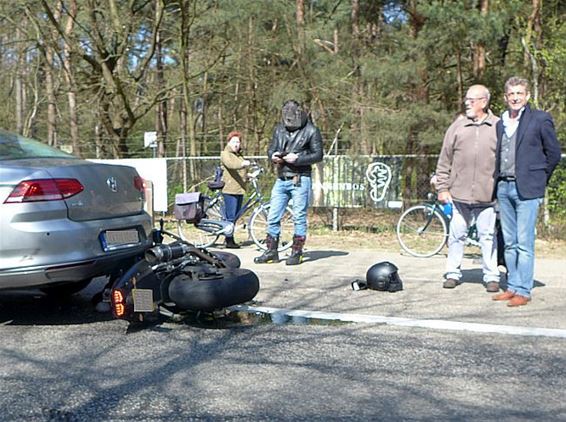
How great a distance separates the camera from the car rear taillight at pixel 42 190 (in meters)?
5.04

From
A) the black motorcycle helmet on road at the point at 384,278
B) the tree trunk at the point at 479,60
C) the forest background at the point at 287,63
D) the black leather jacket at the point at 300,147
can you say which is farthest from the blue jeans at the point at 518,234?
the tree trunk at the point at 479,60

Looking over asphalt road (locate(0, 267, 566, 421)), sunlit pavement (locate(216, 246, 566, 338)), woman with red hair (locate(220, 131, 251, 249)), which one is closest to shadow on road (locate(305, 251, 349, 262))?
sunlit pavement (locate(216, 246, 566, 338))

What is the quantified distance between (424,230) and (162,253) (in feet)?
18.3

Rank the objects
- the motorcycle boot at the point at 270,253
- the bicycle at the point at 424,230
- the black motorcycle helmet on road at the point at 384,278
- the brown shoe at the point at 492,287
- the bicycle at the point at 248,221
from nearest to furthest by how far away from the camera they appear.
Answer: the brown shoe at the point at 492,287 → the black motorcycle helmet on road at the point at 384,278 → the motorcycle boot at the point at 270,253 → the bicycle at the point at 424,230 → the bicycle at the point at 248,221

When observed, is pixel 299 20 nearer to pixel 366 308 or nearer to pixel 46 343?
pixel 366 308

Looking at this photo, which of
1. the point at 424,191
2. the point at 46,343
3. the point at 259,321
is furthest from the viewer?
the point at 424,191

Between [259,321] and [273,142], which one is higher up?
[273,142]

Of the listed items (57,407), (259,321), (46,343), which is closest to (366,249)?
(259,321)

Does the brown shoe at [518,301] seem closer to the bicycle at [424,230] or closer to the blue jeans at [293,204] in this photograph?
the blue jeans at [293,204]

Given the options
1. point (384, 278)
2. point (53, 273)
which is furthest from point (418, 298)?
point (53, 273)

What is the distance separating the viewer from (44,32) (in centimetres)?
1667

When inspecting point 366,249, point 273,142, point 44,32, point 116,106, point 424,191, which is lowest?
point 366,249

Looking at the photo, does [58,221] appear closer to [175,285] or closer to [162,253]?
[162,253]

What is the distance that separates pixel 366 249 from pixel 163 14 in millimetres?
8393
